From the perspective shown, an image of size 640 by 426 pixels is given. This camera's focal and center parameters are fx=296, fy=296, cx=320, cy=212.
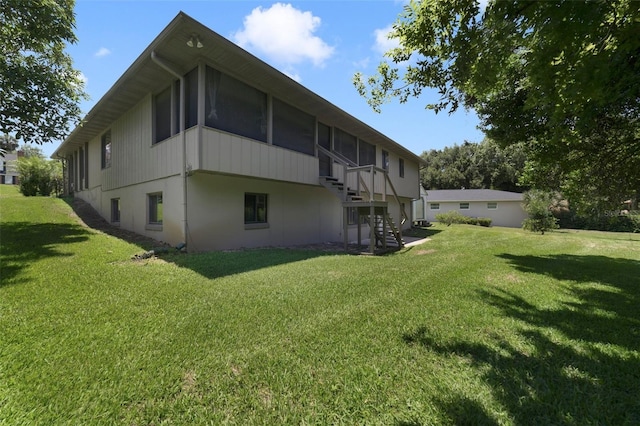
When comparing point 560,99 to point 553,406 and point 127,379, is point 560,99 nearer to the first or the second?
point 553,406

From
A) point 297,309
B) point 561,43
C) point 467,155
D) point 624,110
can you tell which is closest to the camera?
point 561,43

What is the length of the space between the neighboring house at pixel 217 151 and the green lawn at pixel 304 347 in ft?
9.85

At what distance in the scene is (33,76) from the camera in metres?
8.48

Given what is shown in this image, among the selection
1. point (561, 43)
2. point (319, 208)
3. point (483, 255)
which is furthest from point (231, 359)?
point (319, 208)

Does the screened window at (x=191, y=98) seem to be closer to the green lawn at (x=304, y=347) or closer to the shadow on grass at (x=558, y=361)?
the green lawn at (x=304, y=347)

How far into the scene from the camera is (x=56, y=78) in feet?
29.9

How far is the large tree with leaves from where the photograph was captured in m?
2.69

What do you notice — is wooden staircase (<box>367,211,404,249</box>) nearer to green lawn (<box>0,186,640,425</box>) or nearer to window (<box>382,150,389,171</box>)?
green lawn (<box>0,186,640,425</box>)

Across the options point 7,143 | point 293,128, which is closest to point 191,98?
point 293,128

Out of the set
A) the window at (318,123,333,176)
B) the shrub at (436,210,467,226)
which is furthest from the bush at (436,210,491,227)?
the window at (318,123,333,176)

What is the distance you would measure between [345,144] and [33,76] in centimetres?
1090

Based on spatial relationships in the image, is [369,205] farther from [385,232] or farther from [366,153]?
[366,153]

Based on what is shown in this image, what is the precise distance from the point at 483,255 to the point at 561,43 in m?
7.28

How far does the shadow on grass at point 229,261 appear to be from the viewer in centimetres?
585
